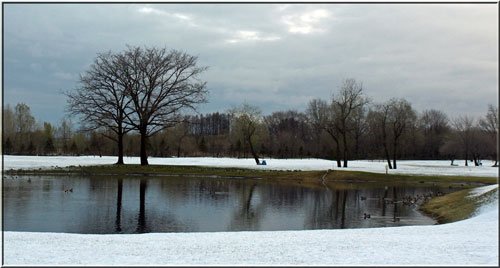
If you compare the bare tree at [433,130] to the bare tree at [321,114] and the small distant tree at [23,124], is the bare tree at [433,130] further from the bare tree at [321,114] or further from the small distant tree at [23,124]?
the small distant tree at [23,124]

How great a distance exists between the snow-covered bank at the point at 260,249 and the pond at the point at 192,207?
4832 mm

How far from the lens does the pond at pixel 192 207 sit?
20.3 meters

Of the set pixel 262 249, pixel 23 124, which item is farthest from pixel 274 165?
pixel 23 124

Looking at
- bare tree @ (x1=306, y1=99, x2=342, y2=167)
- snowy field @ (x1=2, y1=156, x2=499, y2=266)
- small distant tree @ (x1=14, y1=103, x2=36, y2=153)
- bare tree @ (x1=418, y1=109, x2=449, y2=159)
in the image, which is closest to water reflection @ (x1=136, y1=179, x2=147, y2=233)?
snowy field @ (x1=2, y1=156, x2=499, y2=266)

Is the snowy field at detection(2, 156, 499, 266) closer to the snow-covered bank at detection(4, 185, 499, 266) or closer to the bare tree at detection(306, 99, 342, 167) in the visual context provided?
the snow-covered bank at detection(4, 185, 499, 266)

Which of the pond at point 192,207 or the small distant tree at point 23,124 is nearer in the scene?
the pond at point 192,207

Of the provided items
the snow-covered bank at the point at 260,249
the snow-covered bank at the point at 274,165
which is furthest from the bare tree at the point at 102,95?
the snow-covered bank at the point at 260,249

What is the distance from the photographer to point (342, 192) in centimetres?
3662

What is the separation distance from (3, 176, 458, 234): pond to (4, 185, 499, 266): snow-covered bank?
4832 millimetres

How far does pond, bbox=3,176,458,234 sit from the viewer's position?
20.3 m

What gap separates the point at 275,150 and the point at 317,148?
916 centimetres

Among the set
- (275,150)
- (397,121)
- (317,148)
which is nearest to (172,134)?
(275,150)

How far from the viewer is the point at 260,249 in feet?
40.7

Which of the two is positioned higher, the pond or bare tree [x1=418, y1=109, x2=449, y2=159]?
bare tree [x1=418, y1=109, x2=449, y2=159]
